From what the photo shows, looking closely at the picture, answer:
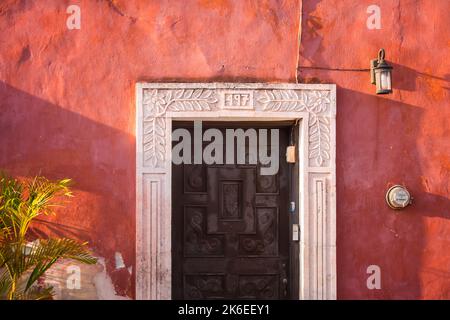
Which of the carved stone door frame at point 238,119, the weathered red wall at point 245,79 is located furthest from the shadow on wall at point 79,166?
the carved stone door frame at point 238,119

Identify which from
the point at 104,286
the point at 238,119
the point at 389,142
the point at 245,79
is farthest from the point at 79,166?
the point at 389,142

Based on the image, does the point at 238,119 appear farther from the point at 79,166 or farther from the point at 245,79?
the point at 79,166

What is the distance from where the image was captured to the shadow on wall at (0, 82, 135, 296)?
5504mm

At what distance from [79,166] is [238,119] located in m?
1.28

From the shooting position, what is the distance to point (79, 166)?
18.1 feet

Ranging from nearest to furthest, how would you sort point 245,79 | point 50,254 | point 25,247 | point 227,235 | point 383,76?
point 50,254, point 25,247, point 383,76, point 245,79, point 227,235

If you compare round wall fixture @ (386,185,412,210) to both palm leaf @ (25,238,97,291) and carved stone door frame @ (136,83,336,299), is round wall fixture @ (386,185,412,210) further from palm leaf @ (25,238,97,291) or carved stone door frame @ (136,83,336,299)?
palm leaf @ (25,238,97,291)

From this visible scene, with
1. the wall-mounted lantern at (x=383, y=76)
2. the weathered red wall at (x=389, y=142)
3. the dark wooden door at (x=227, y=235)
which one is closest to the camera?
the wall-mounted lantern at (x=383, y=76)

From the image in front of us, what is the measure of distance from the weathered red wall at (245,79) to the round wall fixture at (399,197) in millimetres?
81

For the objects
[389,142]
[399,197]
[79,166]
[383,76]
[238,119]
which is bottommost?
[399,197]

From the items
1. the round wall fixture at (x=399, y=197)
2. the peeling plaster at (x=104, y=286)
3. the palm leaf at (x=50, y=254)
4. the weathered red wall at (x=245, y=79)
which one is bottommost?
the peeling plaster at (x=104, y=286)

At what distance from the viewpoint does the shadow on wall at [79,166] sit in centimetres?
550

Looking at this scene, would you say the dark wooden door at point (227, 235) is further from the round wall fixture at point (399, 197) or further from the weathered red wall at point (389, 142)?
the round wall fixture at point (399, 197)

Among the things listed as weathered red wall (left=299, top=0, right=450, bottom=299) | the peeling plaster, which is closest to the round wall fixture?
weathered red wall (left=299, top=0, right=450, bottom=299)
